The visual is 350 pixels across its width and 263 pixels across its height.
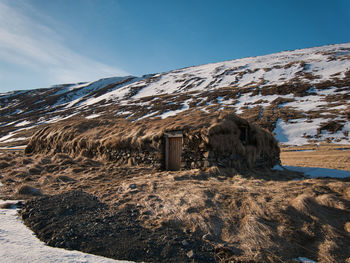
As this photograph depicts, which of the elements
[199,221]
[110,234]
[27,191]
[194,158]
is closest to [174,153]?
[194,158]

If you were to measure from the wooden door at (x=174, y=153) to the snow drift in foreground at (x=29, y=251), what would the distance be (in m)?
7.05

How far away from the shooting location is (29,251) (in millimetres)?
3547

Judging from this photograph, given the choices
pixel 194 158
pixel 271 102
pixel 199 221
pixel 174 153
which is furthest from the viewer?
pixel 271 102

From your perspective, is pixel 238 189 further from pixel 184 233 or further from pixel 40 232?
pixel 40 232

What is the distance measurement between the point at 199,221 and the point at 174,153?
20.6ft

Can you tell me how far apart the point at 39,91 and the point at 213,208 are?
15132cm

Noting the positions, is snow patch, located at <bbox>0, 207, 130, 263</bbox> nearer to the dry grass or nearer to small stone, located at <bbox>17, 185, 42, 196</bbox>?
small stone, located at <bbox>17, 185, 42, 196</bbox>

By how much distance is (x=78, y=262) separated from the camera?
10.9 ft

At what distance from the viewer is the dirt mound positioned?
12.1 feet

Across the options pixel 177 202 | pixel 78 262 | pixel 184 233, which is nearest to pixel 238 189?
pixel 177 202

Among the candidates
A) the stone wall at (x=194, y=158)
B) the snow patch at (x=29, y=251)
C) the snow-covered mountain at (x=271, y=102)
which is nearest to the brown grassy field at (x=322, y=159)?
the stone wall at (x=194, y=158)

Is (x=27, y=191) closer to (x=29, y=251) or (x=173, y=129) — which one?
(x=29, y=251)

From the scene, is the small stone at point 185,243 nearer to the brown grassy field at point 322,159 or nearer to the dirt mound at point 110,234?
the dirt mound at point 110,234

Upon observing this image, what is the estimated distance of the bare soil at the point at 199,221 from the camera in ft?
12.4
